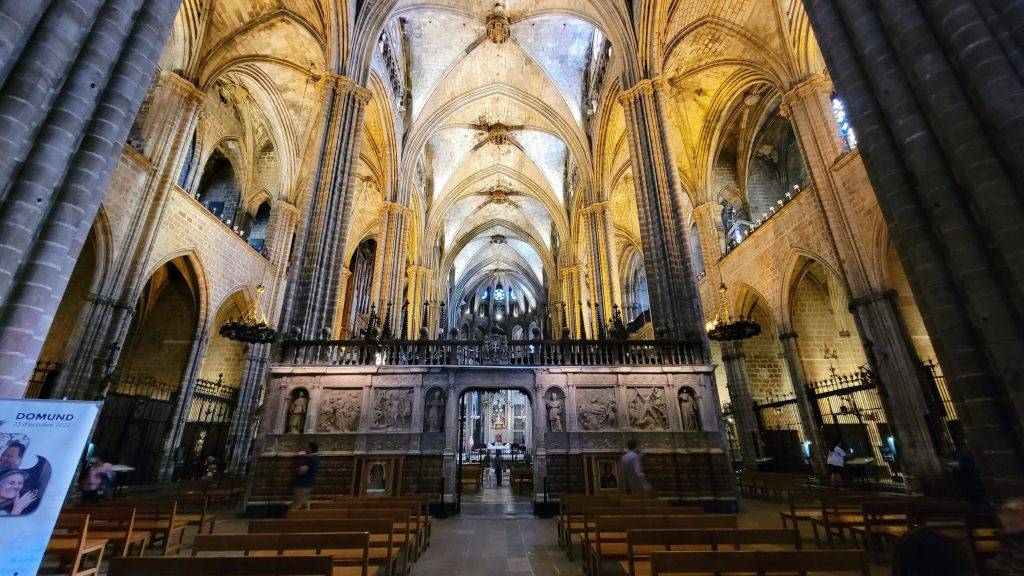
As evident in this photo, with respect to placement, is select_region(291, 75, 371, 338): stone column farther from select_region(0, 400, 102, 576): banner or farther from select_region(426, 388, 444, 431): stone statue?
select_region(0, 400, 102, 576): banner

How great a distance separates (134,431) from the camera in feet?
37.6

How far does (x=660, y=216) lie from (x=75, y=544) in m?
10.7

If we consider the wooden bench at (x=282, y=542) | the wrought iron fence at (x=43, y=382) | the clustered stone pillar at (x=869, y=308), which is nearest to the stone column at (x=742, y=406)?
the clustered stone pillar at (x=869, y=308)

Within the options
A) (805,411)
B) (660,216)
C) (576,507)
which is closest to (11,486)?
(576,507)

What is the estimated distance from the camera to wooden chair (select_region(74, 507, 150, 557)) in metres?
3.93

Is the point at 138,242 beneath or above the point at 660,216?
beneath

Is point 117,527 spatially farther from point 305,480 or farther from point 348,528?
point 348,528

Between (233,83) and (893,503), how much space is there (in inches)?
790

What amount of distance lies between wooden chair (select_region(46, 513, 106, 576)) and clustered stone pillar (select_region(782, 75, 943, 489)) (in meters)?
12.6

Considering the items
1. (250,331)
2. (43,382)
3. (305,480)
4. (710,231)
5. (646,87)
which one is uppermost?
(646,87)

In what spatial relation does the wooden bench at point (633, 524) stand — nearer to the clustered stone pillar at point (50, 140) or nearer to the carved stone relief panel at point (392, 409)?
the clustered stone pillar at point (50, 140)

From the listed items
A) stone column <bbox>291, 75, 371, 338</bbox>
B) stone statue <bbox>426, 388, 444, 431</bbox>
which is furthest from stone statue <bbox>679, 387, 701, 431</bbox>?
stone column <bbox>291, 75, 371, 338</bbox>

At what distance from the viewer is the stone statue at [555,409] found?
795 cm

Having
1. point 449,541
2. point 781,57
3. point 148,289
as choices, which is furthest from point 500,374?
point 148,289
